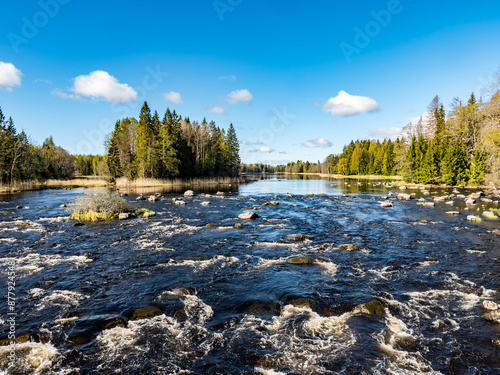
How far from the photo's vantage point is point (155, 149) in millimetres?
63812

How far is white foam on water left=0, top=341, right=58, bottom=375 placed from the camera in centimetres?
622

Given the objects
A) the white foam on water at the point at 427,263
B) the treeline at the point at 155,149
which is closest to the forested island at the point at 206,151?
the treeline at the point at 155,149

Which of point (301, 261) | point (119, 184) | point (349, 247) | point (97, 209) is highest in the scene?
point (119, 184)

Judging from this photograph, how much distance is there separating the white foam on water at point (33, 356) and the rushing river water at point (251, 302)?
1.4 inches

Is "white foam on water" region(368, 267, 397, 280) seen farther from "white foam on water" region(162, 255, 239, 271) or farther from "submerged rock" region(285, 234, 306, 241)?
"white foam on water" region(162, 255, 239, 271)

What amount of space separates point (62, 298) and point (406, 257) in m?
16.5

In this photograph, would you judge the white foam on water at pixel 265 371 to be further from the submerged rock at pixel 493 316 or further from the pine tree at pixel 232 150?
the pine tree at pixel 232 150

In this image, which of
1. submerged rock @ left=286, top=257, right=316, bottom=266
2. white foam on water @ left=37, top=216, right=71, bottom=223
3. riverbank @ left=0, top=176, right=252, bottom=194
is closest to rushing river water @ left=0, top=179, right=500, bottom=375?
submerged rock @ left=286, top=257, right=316, bottom=266

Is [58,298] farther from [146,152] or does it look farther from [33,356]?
[146,152]

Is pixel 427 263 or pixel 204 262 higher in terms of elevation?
pixel 204 262

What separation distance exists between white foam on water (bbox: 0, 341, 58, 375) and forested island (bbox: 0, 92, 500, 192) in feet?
137

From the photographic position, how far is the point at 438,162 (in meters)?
60.7

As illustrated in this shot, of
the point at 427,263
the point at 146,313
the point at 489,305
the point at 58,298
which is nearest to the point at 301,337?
the point at 146,313

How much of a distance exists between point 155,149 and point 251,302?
6071 cm
